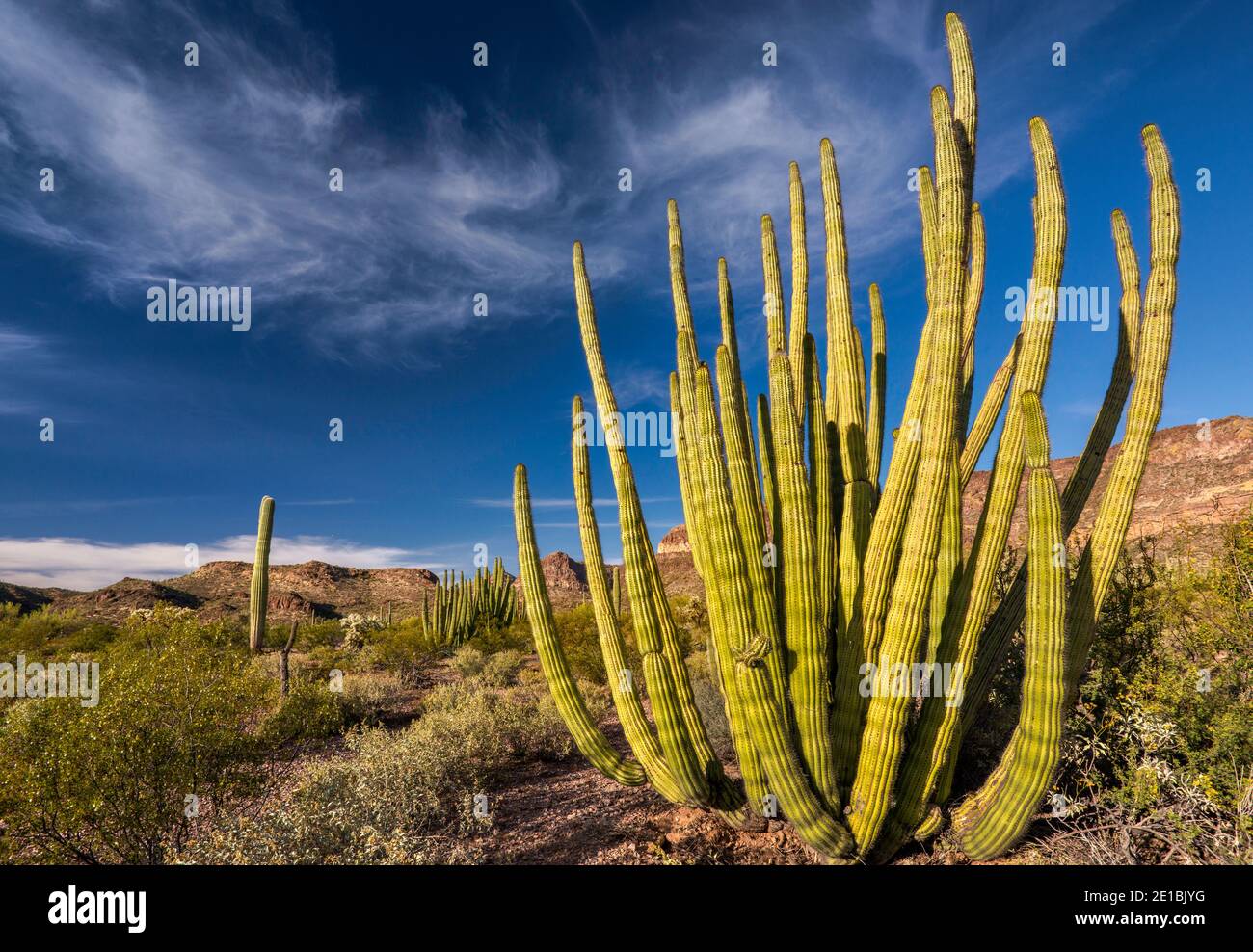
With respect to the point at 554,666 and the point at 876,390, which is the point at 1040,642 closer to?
the point at 876,390

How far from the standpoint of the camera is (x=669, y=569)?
4250cm

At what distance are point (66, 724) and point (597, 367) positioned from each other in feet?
19.9

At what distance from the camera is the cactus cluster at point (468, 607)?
23391 mm

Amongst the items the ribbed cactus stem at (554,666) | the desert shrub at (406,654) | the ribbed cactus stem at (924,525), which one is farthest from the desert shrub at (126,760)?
the desert shrub at (406,654)

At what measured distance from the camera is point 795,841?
493cm

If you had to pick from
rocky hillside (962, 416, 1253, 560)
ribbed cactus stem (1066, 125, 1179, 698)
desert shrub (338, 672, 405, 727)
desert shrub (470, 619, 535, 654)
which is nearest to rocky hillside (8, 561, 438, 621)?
desert shrub (470, 619, 535, 654)

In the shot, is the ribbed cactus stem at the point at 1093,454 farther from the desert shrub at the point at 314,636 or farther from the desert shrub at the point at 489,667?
the desert shrub at the point at 314,636

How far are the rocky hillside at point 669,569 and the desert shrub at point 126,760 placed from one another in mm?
8797

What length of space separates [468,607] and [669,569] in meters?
20.7

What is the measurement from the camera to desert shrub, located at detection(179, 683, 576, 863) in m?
4.48

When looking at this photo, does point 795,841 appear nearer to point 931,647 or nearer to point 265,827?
point 931,647

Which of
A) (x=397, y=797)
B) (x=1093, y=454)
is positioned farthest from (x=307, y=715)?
(x=1093, y=454)

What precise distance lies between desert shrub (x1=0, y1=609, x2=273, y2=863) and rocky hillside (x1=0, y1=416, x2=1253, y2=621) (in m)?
8.80
